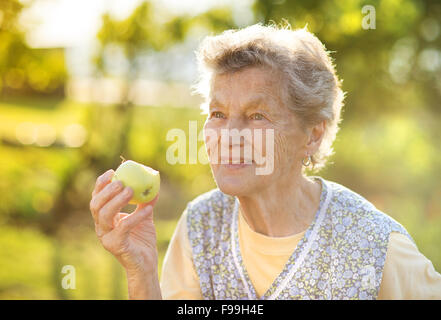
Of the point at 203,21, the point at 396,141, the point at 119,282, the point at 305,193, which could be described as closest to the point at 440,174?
the point at 396,141

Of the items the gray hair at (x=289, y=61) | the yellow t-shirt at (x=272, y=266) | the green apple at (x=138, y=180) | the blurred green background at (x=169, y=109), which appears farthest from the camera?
the blurred green background at (x=169, y=109)

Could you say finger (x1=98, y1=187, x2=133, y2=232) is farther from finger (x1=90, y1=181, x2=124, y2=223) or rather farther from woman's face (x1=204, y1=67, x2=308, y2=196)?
woman's face (x1=204, y1=67, x2=308, y2=196)

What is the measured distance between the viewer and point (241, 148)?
2262 millimetres

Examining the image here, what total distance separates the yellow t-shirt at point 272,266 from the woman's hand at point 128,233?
368 millimetres

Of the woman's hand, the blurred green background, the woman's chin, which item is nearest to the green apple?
the woman's hand

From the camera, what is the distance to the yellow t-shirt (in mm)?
2193

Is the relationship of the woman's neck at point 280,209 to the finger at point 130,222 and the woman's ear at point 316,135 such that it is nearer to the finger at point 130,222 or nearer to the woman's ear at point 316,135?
the woman's ear at point 316,135

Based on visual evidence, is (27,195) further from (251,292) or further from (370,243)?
(370,243)

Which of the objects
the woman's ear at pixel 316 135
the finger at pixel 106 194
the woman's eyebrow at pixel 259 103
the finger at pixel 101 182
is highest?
the woman's eyebrow at pixel 259 103

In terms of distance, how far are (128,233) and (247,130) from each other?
0.70 metres

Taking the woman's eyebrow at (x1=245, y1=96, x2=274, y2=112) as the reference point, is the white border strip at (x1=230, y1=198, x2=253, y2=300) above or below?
below

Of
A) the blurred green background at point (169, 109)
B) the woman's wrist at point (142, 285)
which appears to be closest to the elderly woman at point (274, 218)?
the woman's wrist at point (142, 285)

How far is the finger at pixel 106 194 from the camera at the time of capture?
1984 mm

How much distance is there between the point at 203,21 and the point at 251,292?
4.58 meters
